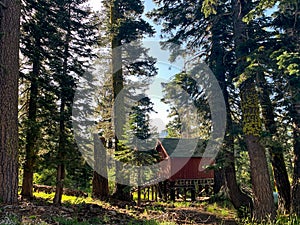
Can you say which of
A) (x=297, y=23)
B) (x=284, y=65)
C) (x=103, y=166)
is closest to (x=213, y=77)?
(x=297, y=23)

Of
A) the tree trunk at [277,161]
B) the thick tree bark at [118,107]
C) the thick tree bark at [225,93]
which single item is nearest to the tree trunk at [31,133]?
the thick tree bark at [118,107]

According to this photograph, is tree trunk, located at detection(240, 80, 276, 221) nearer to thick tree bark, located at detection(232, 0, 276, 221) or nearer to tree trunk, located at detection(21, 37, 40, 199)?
thick tree bark, located at detection(232, 0, 276, 221)

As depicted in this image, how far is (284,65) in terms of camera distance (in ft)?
16.8

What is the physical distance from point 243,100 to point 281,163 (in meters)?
2.19

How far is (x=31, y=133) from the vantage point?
7.46 metres

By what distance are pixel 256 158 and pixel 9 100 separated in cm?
594

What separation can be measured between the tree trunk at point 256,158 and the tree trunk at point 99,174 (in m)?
6.05

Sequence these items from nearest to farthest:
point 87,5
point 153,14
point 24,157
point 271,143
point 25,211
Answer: point 25,211 < point 271,143 < point 24,157 < point 153,14 < point 87,5

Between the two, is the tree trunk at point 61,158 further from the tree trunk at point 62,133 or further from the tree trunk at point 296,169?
the tree trunk at point 296,169

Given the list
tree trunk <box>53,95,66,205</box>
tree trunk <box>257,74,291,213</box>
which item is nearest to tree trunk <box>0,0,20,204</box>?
tree trunk <box>53,95,66,205</box>

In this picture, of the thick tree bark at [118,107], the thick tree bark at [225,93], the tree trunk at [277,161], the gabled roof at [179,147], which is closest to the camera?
the tree trunk at [277,161]

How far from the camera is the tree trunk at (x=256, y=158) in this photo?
626cm

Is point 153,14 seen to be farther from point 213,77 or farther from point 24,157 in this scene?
point 24,157

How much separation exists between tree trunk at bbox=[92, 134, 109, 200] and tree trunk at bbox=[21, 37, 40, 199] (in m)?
2.79
